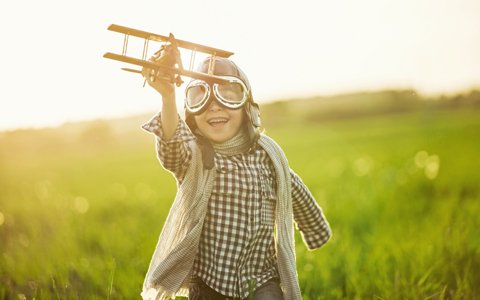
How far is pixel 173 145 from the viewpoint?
9.89 ft

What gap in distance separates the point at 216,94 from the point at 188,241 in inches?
29.3

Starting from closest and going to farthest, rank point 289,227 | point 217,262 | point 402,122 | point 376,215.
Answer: point 217,262 < point 289,227 < point 376,215 < point 402,122

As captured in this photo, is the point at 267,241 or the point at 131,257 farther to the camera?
the point at 131,257

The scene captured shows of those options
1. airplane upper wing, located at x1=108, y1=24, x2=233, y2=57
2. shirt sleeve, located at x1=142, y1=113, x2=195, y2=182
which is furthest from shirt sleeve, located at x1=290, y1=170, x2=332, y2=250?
airplane upper wing, located at x1=108, y1=24, x2=233, y2=57

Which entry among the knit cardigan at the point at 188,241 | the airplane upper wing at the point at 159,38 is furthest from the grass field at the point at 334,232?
the airplane upper wing at the point at 159,38

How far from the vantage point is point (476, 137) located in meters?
13.4

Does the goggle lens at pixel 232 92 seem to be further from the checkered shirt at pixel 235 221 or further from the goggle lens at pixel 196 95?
the checkered shirt at pixel 235 221

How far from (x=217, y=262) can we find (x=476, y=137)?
1152 cm

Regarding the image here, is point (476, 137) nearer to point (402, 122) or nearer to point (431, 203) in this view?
point (431, 203)

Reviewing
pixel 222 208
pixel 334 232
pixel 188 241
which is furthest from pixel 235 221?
pixel 334 232

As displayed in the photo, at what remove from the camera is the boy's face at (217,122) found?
3.15m

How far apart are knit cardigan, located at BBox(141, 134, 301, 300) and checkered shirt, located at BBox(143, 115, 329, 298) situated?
0.18 feet

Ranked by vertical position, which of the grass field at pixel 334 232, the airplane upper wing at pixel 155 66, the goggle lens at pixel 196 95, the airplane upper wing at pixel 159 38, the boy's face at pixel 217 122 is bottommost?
the grass field at pixel 334 232

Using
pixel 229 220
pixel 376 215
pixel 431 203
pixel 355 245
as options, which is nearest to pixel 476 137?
pixel 431 203
